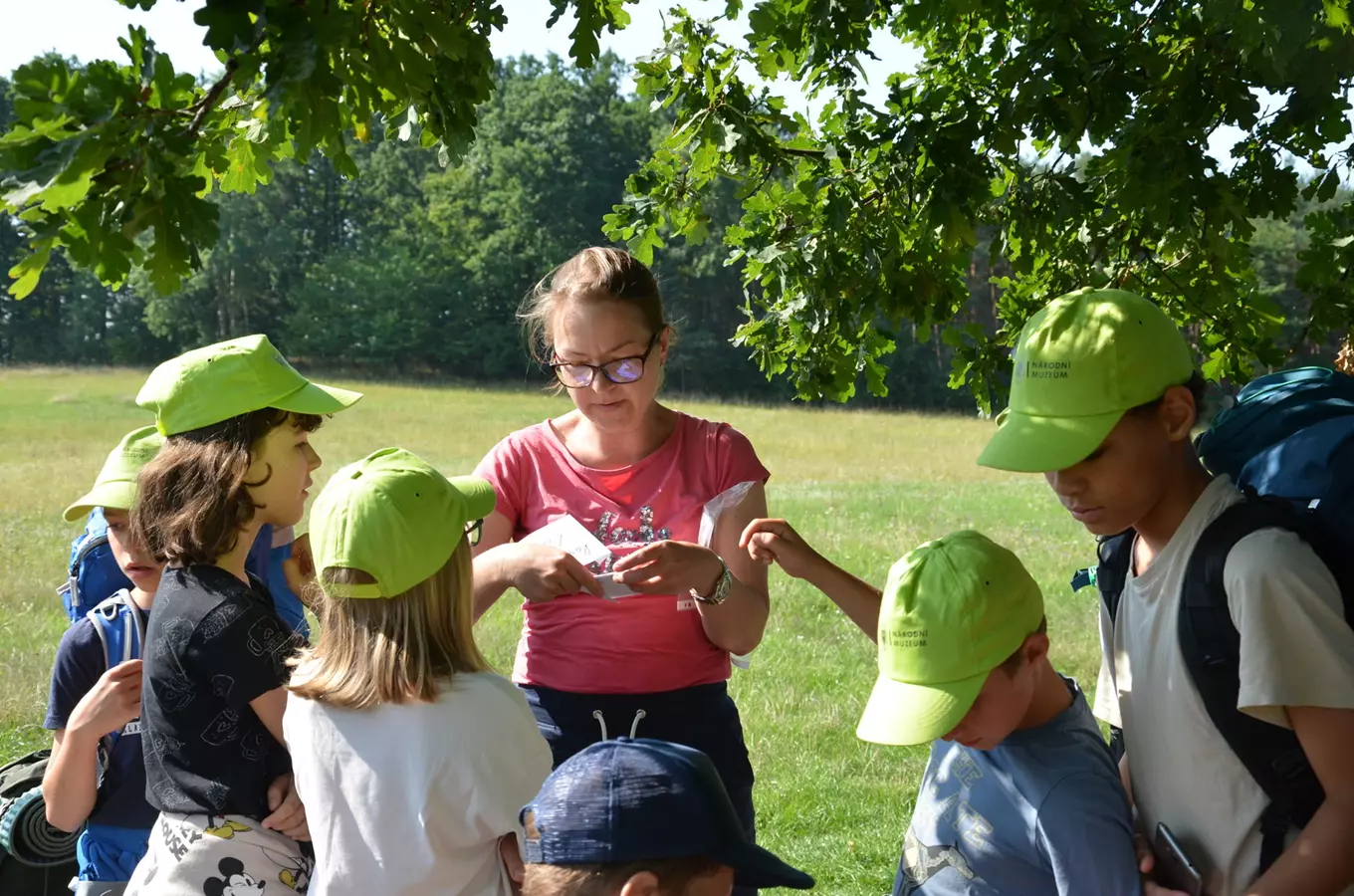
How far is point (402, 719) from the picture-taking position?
7.86ft

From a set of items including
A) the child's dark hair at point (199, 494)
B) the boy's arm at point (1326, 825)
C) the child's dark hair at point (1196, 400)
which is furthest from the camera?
the child's dark hair at point (199, 494)

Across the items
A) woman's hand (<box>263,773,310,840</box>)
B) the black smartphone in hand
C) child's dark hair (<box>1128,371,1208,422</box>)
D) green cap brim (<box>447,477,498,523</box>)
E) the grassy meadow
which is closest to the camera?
the black smartphone in hand

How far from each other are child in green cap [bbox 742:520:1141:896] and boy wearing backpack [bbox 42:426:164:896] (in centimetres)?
164

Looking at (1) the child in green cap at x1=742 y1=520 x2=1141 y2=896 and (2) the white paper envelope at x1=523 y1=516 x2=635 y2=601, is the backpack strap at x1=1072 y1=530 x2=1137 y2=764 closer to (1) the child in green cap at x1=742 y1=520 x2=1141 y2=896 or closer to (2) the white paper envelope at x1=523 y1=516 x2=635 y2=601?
(1) the child in green cap at x1=742 y1=520 x2=1141 y2=896

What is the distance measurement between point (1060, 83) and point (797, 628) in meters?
7.30

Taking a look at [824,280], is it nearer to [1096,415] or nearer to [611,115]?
[1096,415]

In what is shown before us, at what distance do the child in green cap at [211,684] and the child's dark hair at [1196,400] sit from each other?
1.74 metres

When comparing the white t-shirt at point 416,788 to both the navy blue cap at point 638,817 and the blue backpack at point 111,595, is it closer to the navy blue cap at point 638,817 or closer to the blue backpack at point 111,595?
the navy blue cap at point 638,817

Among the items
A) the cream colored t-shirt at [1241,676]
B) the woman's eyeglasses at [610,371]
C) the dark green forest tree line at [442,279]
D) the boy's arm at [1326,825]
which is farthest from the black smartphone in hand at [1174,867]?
the dark green forest tree line at [442,279]

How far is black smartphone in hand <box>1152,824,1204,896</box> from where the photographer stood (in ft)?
7.07

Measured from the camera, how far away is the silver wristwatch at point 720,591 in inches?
117

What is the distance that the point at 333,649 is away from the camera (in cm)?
253

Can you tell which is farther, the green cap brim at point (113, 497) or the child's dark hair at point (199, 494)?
the green cap brim at point (113, 497)

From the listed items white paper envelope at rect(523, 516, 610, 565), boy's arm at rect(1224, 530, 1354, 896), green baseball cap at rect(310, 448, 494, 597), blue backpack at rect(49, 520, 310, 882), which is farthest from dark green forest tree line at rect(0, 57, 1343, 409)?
boy's arm at rect(1224, 530, 1354, 896)
